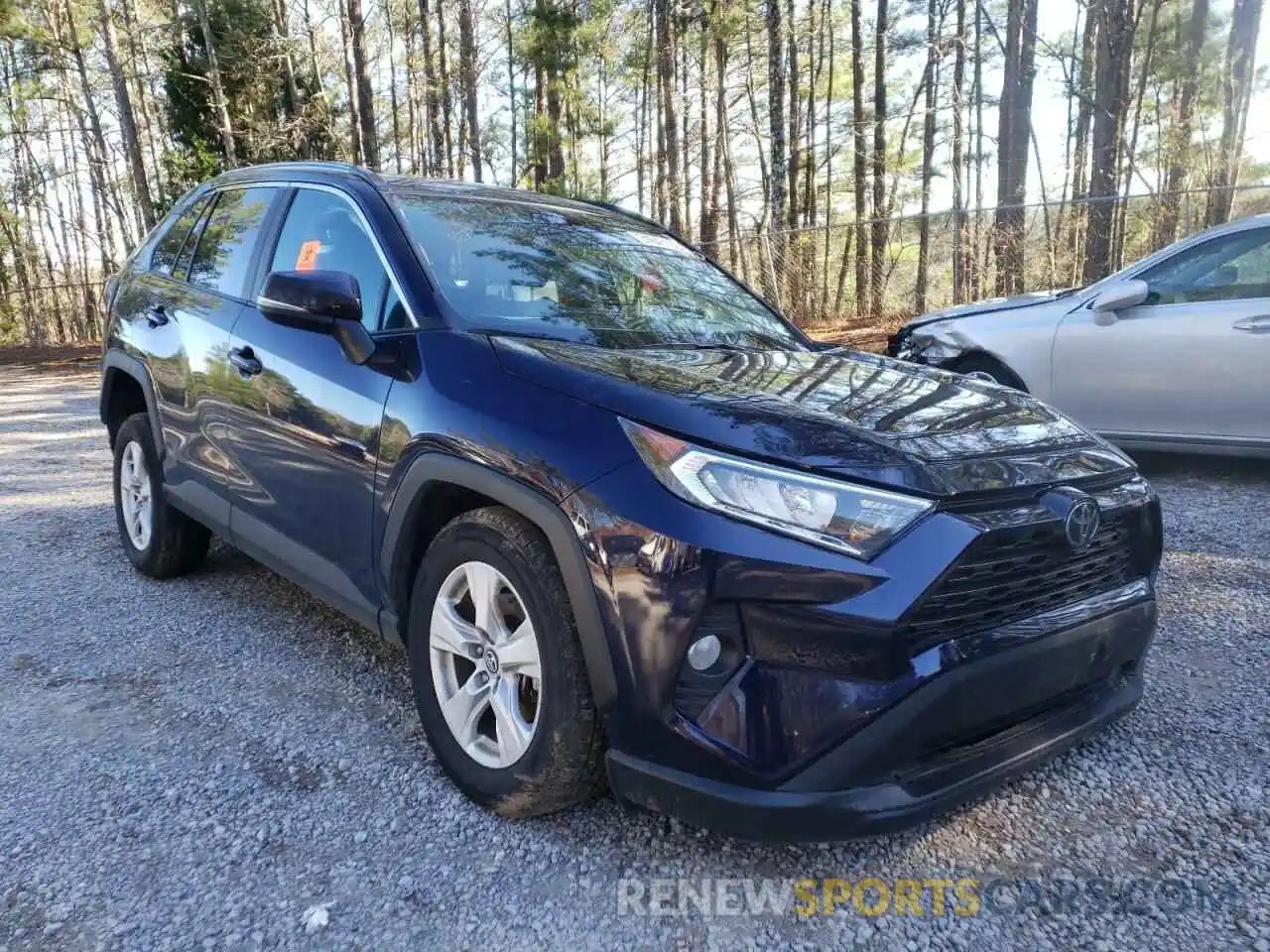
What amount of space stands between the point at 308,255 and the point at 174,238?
151 centimetres

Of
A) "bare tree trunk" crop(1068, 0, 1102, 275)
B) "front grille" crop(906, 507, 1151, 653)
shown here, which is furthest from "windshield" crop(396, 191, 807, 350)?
"bare tree trunk" crop(1068, 0, 1102, 275)

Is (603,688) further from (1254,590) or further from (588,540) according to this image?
(1254,590)

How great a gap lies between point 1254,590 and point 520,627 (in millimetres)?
3266

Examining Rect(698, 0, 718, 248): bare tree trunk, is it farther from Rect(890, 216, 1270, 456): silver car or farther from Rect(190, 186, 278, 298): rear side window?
Rect(190, 186, 278, 298): rear side window

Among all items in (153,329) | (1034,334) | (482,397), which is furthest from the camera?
(1034,334)

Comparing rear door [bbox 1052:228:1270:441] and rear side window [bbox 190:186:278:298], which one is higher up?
rear side window [bbox 190:186:278:298]

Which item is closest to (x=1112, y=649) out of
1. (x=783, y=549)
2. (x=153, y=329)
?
(x=783, y=549)

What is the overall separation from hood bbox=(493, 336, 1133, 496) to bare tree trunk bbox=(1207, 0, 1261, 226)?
73.8 ft

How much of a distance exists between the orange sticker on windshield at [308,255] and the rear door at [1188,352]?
4535 mm

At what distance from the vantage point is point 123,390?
4.54m

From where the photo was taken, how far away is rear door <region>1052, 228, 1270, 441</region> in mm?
5082

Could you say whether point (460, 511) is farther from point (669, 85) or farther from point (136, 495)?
point (669, 85)

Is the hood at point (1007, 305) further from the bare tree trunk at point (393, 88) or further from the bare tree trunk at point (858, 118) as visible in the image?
the bare tree trunk at point (393, 88)

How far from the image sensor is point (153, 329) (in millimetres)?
4047
